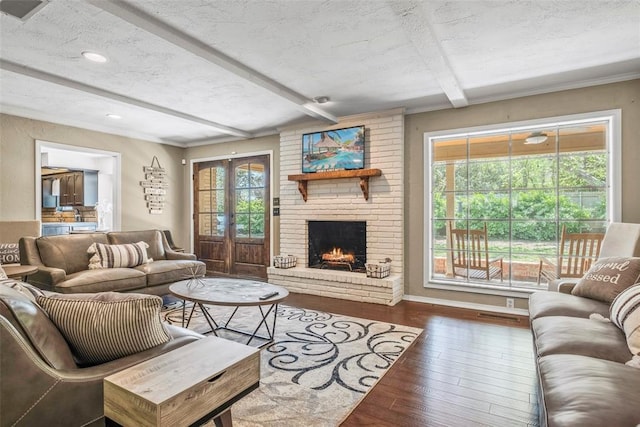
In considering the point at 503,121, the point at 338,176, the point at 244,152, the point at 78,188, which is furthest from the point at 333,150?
the point at 78,188

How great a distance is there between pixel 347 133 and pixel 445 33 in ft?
7.24

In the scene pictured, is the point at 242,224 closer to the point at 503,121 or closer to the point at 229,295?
the point at 229,295

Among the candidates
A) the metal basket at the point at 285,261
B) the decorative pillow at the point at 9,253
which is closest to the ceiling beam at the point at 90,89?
the decorative pillow at the point at 9,253

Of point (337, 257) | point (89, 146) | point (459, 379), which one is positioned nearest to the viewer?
point (459, 379)

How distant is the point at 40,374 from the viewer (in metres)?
1.10

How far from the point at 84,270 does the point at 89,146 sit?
228 cm

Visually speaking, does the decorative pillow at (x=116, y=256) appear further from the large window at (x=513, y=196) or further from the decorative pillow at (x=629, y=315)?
the decorative pillow at (x=629, y=315)

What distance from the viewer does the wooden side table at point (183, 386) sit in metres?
1.08

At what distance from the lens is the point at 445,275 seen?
441 cm

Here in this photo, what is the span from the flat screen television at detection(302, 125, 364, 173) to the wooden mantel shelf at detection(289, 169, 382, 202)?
127 mm

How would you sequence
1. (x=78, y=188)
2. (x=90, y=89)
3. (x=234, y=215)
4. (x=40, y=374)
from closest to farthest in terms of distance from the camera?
(x=40, y=374) → (x=90, y=89) → (x=234, y=215) → (x=78, y=188)

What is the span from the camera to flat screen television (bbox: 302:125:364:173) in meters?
4.64

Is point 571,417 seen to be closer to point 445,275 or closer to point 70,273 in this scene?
point 445,275

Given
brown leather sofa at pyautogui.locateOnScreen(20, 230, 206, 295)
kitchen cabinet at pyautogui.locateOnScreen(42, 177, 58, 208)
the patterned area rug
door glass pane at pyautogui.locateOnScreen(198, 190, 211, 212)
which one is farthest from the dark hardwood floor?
kitchen cabinet at pyautogui.locateOnScreen(42, 177, 58, 208)
